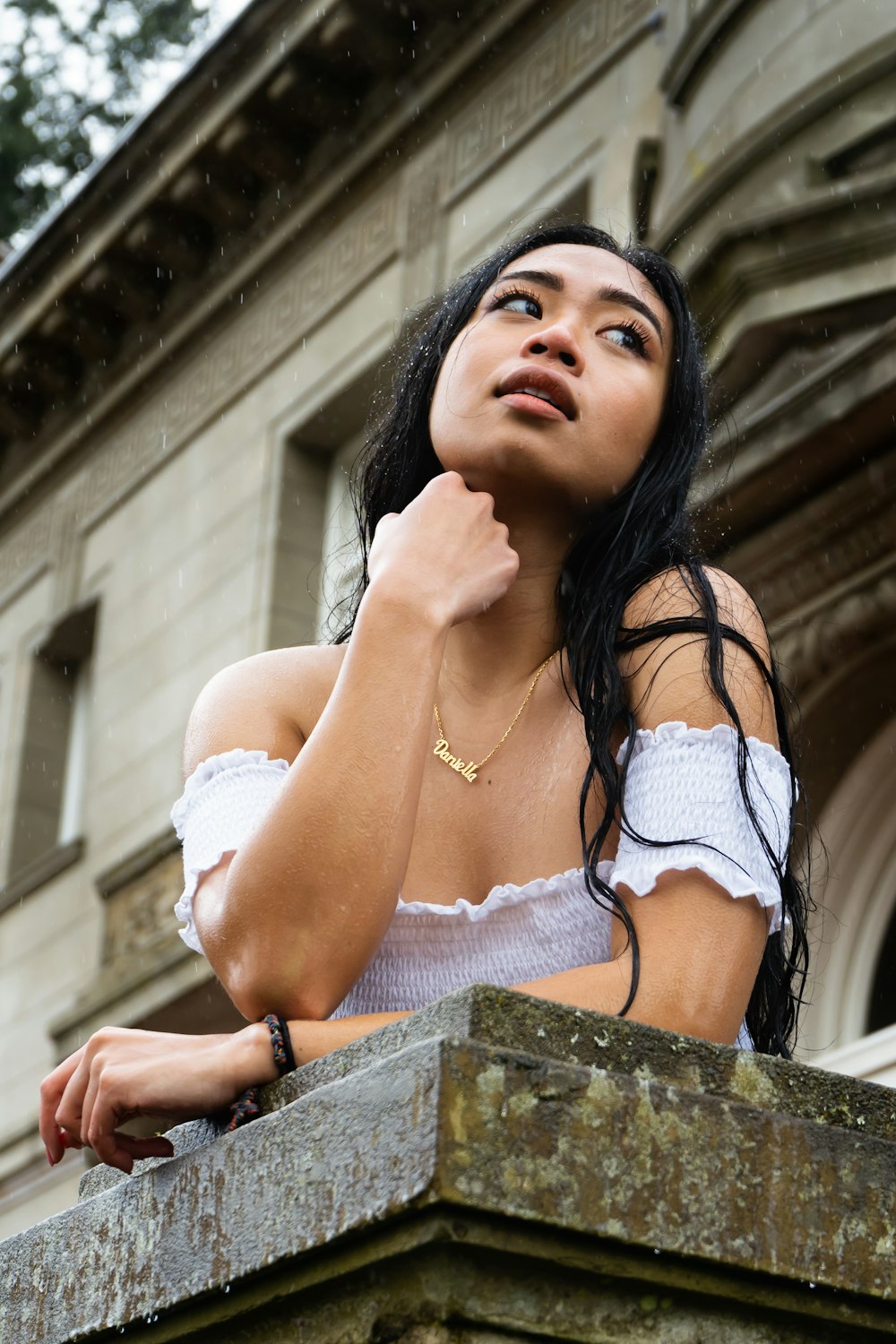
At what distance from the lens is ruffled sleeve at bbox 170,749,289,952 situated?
217 cm

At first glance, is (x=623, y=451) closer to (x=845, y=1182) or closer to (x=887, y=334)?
(x=845, y=1182)

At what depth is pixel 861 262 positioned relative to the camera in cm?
741

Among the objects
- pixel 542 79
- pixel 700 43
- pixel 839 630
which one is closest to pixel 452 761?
pixel 839 630

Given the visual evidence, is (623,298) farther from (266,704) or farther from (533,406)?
(266,704)

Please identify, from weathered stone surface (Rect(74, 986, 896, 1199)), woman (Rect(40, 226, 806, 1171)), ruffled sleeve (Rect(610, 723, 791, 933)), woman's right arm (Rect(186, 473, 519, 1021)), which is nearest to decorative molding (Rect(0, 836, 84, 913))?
woman (Rect(40, 226, 806, 1171))

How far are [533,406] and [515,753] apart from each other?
0.40 metres

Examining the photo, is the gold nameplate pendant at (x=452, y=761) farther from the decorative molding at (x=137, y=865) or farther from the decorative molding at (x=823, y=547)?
the decorative molding at (x=137, y=865)

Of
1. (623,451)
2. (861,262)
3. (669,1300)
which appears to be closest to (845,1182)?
(669,1300)

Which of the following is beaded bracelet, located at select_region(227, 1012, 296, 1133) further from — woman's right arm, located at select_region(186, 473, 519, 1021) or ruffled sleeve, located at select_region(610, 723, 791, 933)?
ruffled sleeve, located at select_region(610, 723, 791, 933)

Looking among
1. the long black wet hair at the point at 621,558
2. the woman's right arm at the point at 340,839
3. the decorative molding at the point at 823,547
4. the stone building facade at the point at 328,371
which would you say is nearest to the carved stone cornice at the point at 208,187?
the stone building facade at the point at 328,371

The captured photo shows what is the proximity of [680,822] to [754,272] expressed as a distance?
19.7ft

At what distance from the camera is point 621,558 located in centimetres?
234

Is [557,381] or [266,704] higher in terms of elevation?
[557,381]

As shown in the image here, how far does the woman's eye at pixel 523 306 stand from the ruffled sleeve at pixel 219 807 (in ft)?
2.09
